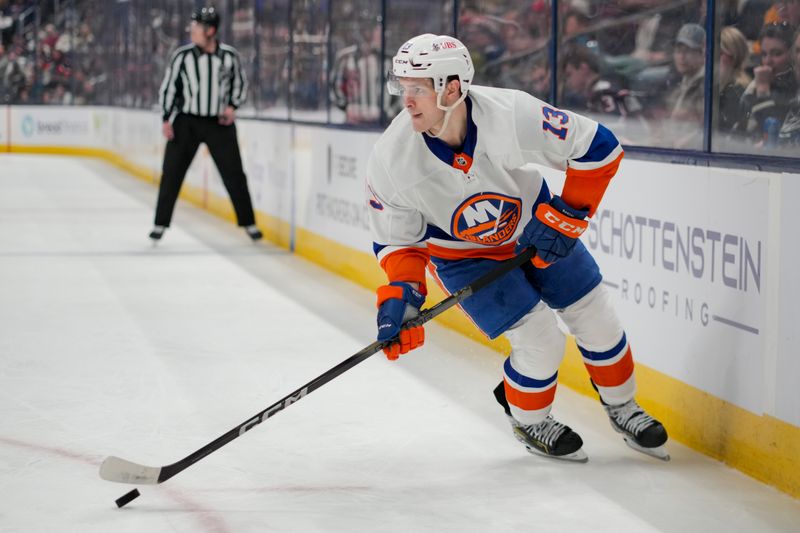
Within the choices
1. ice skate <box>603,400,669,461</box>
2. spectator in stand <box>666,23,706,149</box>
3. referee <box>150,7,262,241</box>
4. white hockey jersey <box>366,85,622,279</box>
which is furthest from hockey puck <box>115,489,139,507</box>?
referee <box>150,7,262,241</box>

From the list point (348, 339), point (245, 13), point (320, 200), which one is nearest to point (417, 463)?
point (348, 339)

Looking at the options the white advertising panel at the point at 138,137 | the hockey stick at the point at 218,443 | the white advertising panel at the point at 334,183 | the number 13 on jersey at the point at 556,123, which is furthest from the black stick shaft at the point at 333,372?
the white advertising panel at the point at 138,137

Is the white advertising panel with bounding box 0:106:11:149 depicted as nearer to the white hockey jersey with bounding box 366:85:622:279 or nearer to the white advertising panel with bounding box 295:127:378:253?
the white advertising panel with bounding box 295:127:378:253

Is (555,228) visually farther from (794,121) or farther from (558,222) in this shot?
(794,121)

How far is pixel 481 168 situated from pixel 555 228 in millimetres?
223

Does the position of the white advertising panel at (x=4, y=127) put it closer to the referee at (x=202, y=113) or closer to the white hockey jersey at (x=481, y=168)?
the referee at (x=202, y=113)

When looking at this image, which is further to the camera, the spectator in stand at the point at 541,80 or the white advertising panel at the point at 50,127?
the white advertising panel at the point at 50,127

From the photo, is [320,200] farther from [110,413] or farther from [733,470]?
[733,470]

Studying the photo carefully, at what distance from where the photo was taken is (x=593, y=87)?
4.75 meters

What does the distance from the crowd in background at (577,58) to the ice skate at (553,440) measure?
0.90m

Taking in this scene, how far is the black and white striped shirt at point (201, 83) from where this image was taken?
293 inches

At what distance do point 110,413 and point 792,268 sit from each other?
6.46ft

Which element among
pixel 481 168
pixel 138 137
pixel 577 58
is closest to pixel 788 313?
pixel 481 168

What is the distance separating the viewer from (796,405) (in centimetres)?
273
